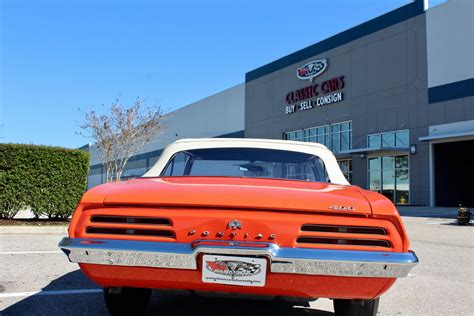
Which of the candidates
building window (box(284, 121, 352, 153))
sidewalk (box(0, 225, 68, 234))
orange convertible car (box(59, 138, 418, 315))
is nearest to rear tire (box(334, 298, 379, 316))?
orange convertible car (box(59, 138, 418, 315))

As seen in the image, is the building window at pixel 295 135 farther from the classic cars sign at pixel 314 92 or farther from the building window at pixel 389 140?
the building window at pixel 389 140

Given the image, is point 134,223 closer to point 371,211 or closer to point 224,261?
point 224,261

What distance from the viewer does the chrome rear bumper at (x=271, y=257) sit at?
2537 millimetres

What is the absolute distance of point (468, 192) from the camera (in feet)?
86.0

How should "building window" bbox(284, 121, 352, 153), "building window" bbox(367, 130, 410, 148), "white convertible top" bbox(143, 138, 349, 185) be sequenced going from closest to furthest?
"white convertible top" bbox(143, 138, 349, 185) < "building window" bbox(367, 130, 410, 148) < "building window" bbox(284, 121, 352, 153)

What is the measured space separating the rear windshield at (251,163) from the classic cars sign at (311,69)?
30462 millimetres

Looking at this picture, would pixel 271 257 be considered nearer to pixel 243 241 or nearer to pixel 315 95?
pixel 243 241

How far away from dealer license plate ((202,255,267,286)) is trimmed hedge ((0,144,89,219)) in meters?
9.85

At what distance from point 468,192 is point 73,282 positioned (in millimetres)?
26055

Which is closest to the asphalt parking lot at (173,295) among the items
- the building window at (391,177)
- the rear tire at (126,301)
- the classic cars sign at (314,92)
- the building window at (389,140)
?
the rear tire at (126,301)

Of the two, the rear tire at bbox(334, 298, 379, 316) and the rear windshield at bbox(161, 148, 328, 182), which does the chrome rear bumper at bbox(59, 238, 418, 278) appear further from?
the rear windshield at bbox(161, 148, 328, 182)

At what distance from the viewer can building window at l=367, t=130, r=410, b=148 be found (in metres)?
27.1

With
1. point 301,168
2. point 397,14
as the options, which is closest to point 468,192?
point 397,14

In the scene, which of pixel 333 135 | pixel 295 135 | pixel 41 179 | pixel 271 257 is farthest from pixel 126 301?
pixel 295 135
